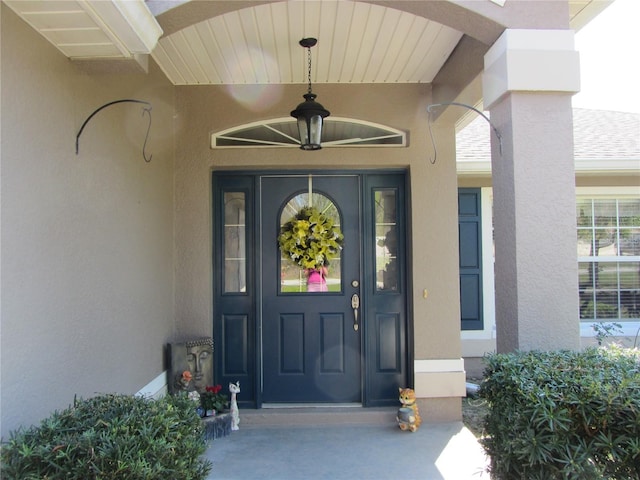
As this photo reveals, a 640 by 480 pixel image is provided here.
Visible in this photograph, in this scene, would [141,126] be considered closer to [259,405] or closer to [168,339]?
[168,339]

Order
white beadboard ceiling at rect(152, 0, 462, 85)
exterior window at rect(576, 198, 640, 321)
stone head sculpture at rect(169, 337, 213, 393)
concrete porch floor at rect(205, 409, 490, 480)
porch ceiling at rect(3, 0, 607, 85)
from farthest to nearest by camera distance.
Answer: exterior window at rect(576, 198, 640, 321) < stone head sculpture at rect(169, 337, 213, 393) < concrete porch floor at rect(205, 409, 490, 480) < white beadboard ceiling at rect(152, 0, 462, 85) < porch ceiling at rect(3, 0, 607, 85)

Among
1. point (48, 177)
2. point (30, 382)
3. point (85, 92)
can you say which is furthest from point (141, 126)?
point (30, 382)

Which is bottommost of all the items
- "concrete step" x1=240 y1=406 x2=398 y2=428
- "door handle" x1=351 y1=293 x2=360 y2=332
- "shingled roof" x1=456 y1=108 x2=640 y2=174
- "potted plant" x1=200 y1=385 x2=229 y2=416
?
"concrete step" x1=240 y1=406 x2=398 y2=428

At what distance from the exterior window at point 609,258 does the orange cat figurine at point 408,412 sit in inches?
138

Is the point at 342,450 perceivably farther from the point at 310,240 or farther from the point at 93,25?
the point at 93,25

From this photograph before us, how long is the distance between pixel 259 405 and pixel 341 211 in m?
2.00

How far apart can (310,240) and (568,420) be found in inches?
114

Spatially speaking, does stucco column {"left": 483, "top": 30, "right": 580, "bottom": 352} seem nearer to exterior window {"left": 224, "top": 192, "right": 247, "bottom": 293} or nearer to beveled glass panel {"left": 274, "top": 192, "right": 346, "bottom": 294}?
beveled glass panel {"left": 274, "top": 192, "right": 346, "bottom": 294}

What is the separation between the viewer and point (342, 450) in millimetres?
3736

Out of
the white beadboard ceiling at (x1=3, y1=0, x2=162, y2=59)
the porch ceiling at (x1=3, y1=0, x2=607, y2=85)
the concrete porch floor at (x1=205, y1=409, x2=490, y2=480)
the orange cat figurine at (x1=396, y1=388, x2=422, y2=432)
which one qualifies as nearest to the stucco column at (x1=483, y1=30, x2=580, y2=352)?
the porch ceiling at (x1=3, y1=0, x2=607, y2=85)

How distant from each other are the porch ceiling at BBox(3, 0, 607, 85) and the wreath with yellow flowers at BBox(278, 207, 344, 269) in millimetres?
1320

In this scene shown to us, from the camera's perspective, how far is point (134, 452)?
175 centimetres

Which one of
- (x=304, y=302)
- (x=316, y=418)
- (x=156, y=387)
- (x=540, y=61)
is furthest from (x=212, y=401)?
(x=540, y=61)

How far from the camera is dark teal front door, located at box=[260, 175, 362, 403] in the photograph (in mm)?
4512
